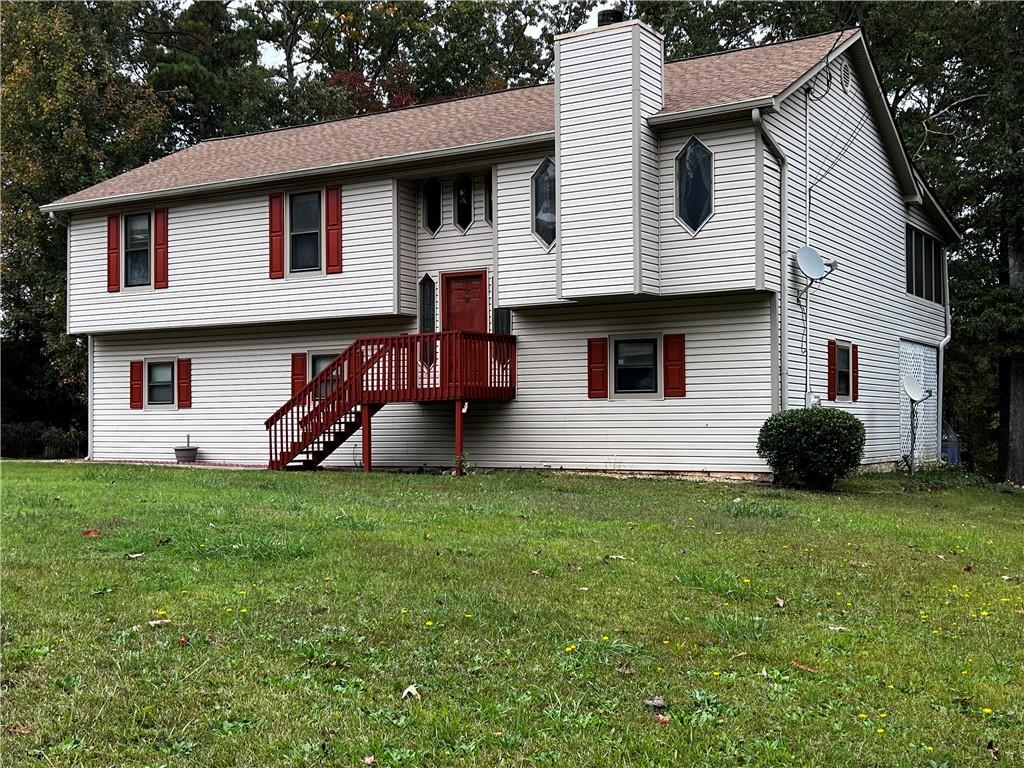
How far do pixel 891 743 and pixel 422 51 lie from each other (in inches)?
1421

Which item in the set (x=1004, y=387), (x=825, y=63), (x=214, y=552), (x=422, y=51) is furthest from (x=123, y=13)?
(x=214, y=552)

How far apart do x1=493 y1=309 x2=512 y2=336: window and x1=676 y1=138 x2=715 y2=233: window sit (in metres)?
3.90

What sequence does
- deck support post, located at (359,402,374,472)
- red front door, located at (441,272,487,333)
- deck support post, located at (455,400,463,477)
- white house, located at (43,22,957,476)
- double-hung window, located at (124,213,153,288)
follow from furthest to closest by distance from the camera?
double-hung window, located at (124,213,153,288) < red front door, located at (441,272,487,333) < deck support post, located at (359,402,374,472) < deck support post, located at (455,400,463,477) < white house, located at (43,22,957,476)

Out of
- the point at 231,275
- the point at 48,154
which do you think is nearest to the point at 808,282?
the point at 231,275

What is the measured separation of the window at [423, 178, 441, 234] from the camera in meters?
19.8

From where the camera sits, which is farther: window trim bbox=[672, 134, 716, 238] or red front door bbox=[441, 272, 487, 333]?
red front door bbox=[441, 272, 487, 333]

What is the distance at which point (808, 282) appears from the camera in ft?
57.2

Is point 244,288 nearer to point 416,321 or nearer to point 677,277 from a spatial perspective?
point 416,321

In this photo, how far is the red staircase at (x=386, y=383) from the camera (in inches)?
690

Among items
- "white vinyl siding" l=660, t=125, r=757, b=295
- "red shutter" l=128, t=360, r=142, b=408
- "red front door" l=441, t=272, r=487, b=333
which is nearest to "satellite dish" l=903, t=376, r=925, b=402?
"white vinyl siding" l=660, t=125, r=757, b=295

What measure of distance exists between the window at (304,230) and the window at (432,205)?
6.88 ft

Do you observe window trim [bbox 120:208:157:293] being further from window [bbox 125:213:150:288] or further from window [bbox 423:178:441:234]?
window [bbox 423:178:441:234]

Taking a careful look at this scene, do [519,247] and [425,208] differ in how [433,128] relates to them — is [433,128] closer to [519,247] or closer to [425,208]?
[425,208]

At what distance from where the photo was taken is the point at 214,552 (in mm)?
8219
